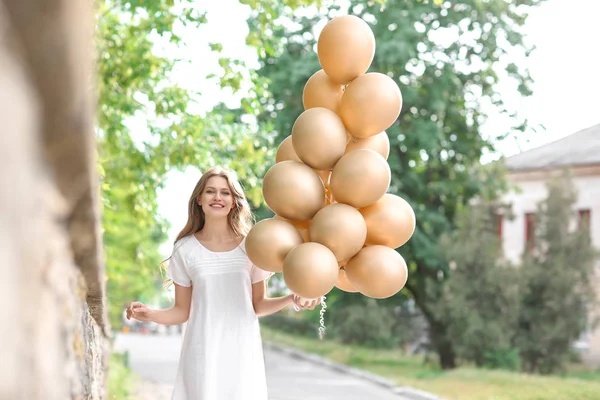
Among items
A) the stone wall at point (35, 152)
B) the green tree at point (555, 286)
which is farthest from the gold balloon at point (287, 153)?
the green tree at point (555, 286)

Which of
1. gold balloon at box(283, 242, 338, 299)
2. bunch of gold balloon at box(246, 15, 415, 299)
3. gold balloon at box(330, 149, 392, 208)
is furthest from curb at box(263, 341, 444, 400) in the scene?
gold balloon at box(283, 242, 338, 299)

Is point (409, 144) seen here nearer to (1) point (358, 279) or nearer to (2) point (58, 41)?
(1) point (358, 279)

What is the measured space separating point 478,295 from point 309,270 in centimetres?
1291

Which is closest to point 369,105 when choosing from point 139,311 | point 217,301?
point 217,301

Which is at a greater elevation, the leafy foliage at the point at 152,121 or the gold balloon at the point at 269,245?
the leafy foliage at the point at 152,121

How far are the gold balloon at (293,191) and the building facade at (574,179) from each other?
1690cm

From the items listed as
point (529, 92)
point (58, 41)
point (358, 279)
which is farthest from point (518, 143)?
point (58, 41)

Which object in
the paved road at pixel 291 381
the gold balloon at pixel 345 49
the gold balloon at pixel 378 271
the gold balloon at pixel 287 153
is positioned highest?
the gold balloon at pixel 345 49

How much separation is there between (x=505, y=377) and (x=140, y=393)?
5790mm

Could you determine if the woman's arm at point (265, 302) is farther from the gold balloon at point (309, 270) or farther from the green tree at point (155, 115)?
the green tree at point (155, 115)

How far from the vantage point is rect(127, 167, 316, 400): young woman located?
3191 millimetres

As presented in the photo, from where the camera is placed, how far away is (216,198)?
3410mm

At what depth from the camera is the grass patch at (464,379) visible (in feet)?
39.2

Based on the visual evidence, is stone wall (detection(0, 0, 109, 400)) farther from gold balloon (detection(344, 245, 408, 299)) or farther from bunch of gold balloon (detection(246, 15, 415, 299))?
gold balloon (detection(344, 245, 408, 299))
